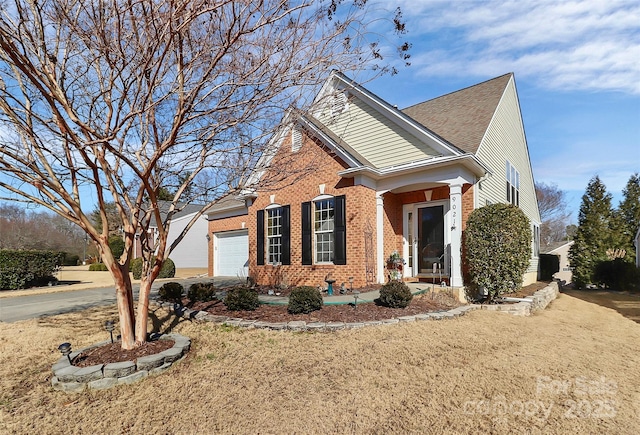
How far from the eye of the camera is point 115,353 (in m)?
4.73

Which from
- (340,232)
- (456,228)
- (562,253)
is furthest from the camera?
(562,253)

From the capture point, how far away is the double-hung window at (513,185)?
12.8m

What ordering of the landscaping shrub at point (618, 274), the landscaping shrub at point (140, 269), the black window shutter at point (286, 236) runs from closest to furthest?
the black window shutter at point (286, 236)
the landscaping shrub at point (618, 274)
the landscaping shrub at point (140, 269)

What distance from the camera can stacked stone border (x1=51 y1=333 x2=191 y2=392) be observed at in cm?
404

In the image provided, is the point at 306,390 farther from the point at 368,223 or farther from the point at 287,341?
the point at 368,223

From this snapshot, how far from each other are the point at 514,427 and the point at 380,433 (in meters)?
1.14

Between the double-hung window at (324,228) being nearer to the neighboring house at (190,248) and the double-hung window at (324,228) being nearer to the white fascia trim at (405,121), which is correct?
the white fascia trim at (405,121)

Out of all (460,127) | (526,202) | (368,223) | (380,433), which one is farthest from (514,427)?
Answer: (526,202)

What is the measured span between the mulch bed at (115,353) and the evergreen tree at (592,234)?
17.2 m

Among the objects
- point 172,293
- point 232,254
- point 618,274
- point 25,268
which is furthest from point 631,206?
point 25,268

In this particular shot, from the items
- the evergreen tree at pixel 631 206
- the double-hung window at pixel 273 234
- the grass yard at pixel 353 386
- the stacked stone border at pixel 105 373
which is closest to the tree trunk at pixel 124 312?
the stacked stone border at pixel 105 373

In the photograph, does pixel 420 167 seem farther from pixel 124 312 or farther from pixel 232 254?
pixel 232 254

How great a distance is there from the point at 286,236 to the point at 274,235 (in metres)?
0.71

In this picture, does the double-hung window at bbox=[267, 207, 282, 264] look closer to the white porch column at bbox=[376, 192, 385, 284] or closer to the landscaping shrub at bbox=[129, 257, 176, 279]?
the white porch column at bbox=[376, 192, 385, 284]
